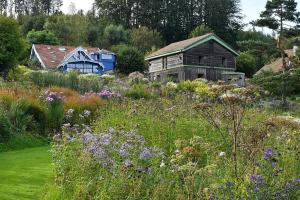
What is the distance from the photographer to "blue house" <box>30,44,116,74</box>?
4378 centimetres

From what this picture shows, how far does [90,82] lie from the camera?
1969 centimetres

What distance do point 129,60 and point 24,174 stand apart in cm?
4034

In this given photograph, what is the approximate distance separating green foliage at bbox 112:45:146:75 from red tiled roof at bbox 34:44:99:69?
191 inches

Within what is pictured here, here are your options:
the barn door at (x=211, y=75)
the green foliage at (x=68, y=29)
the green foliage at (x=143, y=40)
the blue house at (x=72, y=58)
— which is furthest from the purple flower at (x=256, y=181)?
the green foliage at (x=143, y=40)

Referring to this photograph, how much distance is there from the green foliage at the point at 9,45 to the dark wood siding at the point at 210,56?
45.8 feet

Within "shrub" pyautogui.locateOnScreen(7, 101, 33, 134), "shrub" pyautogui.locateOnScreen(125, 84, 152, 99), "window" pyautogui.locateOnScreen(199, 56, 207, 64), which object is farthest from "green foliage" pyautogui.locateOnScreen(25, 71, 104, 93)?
"window" pyautogui.locateOnScreen(199, 56, 207, 64)

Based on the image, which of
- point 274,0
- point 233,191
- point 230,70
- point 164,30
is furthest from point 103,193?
point 164,30

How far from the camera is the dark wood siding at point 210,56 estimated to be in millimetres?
39469

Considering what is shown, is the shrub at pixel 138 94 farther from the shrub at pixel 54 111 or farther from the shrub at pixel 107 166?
the shrub at pixel 107 166

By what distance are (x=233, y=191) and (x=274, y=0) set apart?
21.0 meters

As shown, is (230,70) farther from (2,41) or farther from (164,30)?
(164,30)

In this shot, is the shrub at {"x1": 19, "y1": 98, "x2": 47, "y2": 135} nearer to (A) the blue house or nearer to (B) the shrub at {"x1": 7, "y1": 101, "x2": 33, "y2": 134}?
(B) the shrub at {"x1": 7, "y1": 101, "x2": 33, "y2": 134}

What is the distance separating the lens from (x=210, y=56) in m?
40.2

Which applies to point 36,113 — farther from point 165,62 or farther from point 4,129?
point 165,62
